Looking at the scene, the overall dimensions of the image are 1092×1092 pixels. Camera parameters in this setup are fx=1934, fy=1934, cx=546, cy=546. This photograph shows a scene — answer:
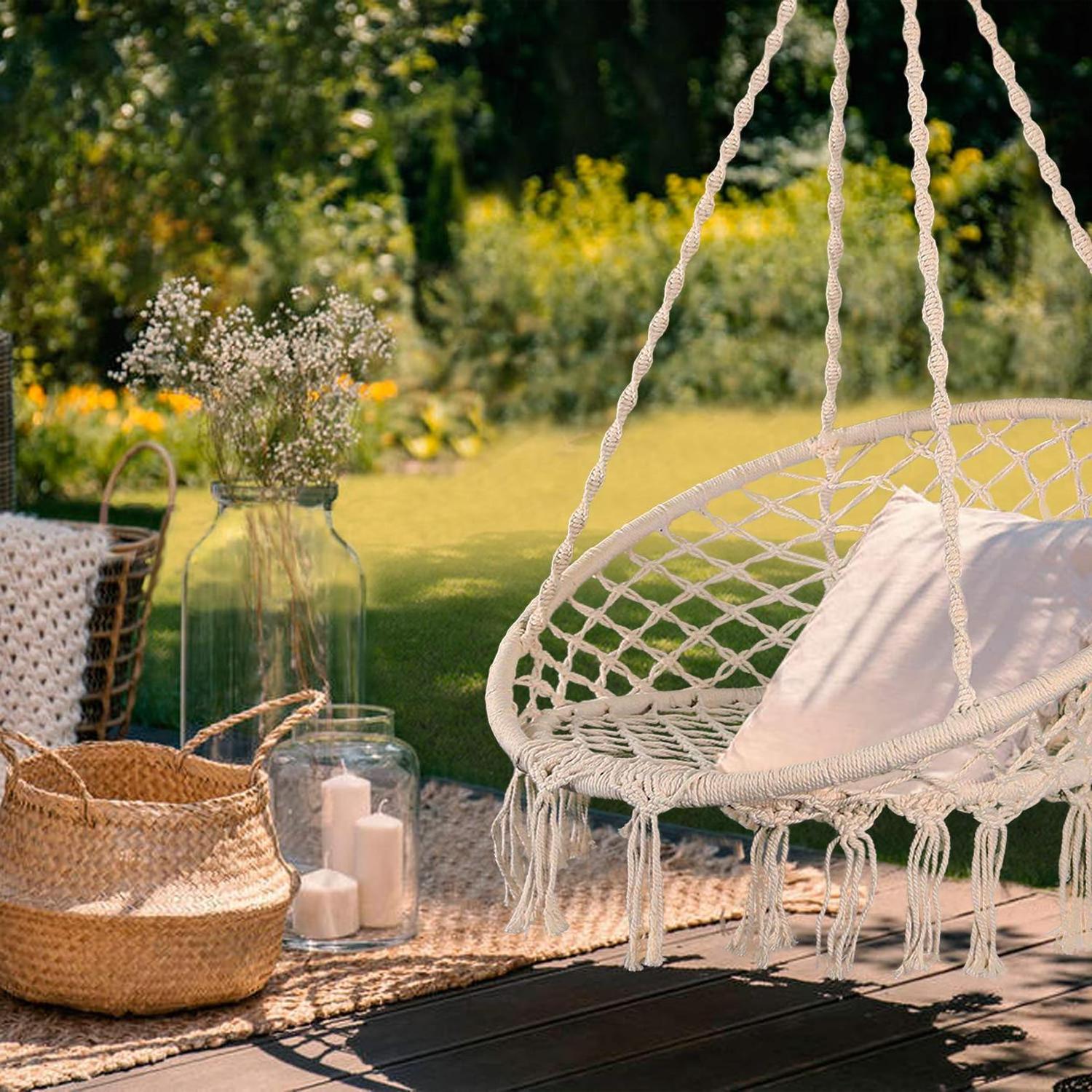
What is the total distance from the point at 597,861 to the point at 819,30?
2.54 meters

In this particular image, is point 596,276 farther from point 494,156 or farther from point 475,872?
point 475,872

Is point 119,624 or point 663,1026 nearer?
point 663,1026

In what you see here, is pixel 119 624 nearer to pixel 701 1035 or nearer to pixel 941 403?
pixel 701 1035

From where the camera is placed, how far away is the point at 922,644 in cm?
256

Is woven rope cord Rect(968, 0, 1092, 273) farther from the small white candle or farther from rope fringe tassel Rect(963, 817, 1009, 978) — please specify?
the small white candle

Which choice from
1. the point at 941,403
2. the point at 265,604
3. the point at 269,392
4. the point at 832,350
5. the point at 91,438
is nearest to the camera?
the point at 941,403

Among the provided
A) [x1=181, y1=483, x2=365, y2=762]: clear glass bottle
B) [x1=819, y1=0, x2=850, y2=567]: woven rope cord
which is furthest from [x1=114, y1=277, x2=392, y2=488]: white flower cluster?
[x1=819, y1=0, x2=850, y2=567]: woven rope cord

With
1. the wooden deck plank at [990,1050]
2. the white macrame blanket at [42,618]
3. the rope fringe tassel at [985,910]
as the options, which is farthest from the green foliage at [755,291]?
the rope fringe tassel at [985,910]

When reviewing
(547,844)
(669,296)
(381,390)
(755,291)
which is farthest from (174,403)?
(547,844)

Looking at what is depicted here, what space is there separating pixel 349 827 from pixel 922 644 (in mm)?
899

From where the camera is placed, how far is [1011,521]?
8.87 feet

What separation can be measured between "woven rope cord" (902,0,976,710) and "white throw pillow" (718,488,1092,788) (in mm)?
233

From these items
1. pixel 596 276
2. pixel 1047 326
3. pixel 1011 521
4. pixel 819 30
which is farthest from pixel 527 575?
pixel 1011 521

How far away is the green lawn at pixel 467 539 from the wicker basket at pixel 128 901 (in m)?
1.62
